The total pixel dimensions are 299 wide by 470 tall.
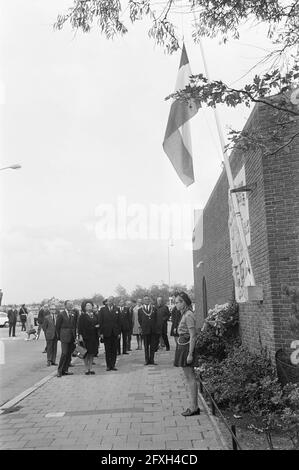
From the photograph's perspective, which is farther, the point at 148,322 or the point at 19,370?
the point at 19,370

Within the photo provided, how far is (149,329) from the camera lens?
12812 mm

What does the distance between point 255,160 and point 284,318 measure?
2.82m

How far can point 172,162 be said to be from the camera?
923 cm

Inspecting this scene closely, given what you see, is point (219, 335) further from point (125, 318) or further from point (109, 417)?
point (125, 318)

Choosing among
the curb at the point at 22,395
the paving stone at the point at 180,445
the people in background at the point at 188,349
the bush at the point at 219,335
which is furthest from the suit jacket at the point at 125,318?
the paving stone at the point at 180,445

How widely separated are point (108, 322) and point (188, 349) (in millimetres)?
5377

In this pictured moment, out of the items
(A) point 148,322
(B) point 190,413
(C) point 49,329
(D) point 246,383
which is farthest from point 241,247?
(C) point 49,329

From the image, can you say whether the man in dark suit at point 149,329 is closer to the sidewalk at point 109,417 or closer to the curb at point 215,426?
the sidewalk at point 109,417

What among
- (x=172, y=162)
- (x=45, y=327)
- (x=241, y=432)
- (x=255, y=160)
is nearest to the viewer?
(x=241, y=432)

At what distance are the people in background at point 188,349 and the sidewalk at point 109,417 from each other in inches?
9.4

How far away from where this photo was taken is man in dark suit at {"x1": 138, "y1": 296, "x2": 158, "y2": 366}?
12.8 m

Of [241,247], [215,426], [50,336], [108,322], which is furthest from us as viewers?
[50,336]
